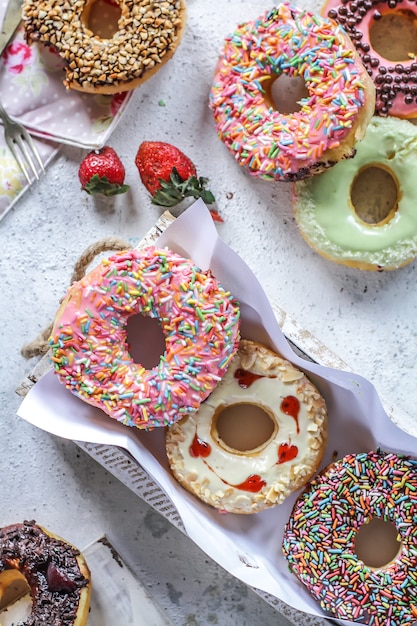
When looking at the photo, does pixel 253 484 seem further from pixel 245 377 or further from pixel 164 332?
pixel 164 332

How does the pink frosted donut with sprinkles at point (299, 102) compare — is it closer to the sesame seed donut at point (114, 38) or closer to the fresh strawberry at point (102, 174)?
the sesame seed donut at point (114, 38)

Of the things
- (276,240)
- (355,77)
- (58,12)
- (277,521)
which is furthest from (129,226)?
(277,521)

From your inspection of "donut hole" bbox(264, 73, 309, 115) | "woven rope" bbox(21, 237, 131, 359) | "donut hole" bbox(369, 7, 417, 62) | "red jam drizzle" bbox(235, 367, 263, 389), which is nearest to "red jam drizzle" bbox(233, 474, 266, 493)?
"red jam drizzle" bbox(235, 367, 263, 389)

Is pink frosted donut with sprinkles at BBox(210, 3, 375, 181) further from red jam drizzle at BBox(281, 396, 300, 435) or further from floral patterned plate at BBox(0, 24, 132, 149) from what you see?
red jam drizzle at BBox(281, 396, 300, 435)

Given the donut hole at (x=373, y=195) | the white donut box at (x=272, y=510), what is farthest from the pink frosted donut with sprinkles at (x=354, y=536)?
the donut hole at (x=373, y=195)

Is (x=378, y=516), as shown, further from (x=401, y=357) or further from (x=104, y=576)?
(x=104, y=576)
